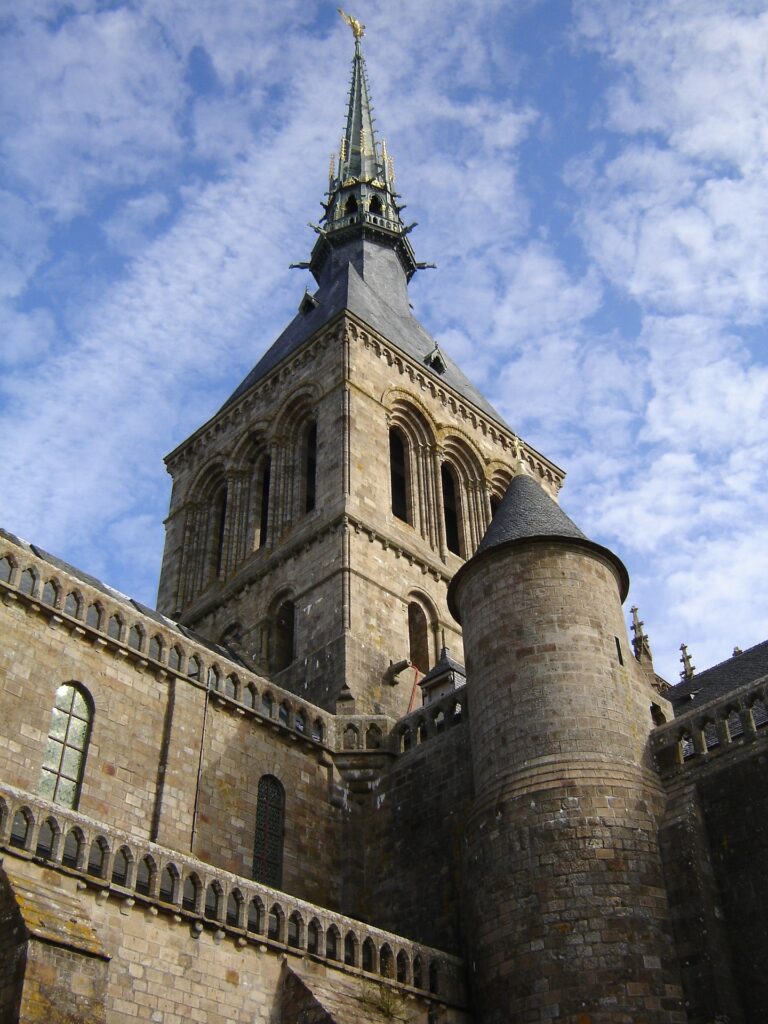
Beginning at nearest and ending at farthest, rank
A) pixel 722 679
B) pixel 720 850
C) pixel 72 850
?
pixel 72 850
pixel 720 850
pixel 722 679

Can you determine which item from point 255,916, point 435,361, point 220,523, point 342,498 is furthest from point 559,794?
point 435,361

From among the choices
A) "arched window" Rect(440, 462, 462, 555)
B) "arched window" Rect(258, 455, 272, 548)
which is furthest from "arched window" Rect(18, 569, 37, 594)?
"arched window" Rect(440, 462, 462, 555)

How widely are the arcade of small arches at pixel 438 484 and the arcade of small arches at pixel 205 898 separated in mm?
14160

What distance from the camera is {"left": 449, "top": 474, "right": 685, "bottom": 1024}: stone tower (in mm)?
15445

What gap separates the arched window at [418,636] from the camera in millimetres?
27052

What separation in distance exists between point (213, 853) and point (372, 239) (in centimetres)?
2798

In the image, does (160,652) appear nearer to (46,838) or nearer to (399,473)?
(46,838)

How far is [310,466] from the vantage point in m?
31.8

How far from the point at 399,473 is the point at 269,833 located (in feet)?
44.9

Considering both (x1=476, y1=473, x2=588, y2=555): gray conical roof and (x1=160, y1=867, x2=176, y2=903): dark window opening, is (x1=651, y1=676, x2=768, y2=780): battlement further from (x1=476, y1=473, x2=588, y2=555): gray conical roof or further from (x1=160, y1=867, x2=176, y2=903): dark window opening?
(x1=160, y1=867, x2=176, y2=903): dark window opening

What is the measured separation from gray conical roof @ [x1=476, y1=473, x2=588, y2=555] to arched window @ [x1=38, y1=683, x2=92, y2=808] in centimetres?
713

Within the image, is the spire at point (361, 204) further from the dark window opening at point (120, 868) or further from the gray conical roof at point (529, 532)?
the dark window opening at point (120, 868)

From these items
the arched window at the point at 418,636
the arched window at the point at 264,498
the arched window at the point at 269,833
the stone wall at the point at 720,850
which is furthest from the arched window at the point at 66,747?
the arched window at the point at 264,498

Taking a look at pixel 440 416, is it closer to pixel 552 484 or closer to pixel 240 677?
pixel 552 484
